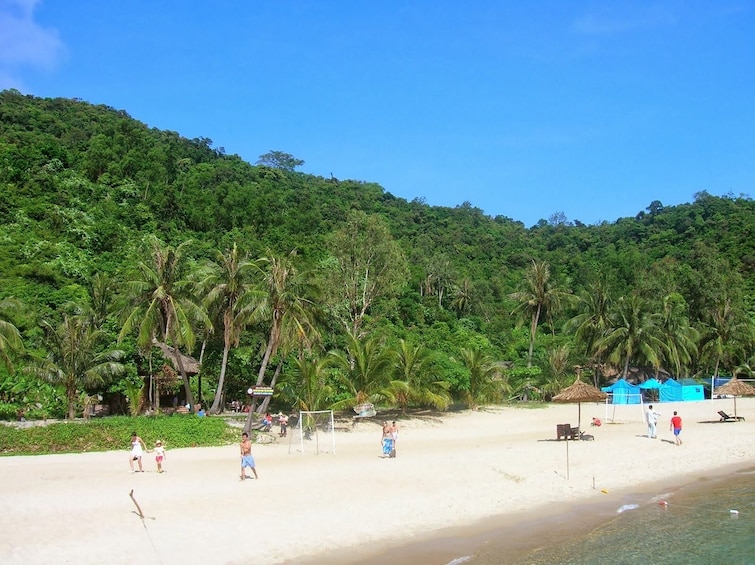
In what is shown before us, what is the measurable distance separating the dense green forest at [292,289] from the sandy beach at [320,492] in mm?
4820

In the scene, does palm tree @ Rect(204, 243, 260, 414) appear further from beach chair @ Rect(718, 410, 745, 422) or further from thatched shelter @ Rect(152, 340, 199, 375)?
Result: beach chair @ Rect(718, 410, 745, 422)

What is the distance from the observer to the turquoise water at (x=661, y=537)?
11.3 m

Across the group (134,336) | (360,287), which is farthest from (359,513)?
(360,287)

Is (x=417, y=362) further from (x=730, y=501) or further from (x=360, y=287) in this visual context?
(x=730, y=501)

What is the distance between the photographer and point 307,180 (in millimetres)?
101312

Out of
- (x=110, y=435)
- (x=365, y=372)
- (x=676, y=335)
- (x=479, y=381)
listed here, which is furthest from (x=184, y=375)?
(x=676, y=335)

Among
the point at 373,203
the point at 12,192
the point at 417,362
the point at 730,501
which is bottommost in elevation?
the point at 730,501

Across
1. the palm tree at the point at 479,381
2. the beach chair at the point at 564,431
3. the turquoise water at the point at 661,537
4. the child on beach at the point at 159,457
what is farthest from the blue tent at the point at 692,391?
the child on beach at the point at 159,457

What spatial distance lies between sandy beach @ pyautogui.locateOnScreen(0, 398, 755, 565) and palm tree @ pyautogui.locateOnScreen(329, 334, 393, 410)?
127 centimetres

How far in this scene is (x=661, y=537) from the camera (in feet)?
42.1

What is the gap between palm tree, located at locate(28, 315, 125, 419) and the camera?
24.0 meters

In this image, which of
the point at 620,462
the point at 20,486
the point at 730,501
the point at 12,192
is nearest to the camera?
the point at 20,486

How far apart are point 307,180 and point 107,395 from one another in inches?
3032

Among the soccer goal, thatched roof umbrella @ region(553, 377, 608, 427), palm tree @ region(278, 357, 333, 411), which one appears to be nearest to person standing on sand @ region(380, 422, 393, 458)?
the soccer goal
